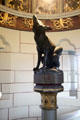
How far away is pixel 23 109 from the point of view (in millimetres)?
4105

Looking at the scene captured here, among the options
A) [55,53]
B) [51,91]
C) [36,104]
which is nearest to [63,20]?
[36,104]

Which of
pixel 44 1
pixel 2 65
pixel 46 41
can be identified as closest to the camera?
pixel 46 41

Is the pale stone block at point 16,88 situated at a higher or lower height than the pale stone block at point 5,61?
lower

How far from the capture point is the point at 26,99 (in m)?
4.18

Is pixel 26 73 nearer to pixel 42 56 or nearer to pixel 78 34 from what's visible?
pixel 78 34

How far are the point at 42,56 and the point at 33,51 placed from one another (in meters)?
2.26

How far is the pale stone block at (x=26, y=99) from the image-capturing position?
409 centimetres

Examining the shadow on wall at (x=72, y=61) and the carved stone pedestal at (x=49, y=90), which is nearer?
the carved stone pedestal at (x=49, y=90)

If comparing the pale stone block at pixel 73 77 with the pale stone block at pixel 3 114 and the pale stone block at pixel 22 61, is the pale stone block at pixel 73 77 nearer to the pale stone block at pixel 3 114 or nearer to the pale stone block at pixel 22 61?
the pale stone block at pixel 22 61

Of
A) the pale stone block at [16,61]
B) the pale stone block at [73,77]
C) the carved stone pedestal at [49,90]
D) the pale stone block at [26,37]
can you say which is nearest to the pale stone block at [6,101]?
the pale stone block at [16,61]

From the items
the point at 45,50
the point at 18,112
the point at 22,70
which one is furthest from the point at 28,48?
the point at 45,50

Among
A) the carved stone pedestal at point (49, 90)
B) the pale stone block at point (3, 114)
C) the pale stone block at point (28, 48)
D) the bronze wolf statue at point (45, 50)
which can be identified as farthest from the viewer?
the pale stone block at point (28, 48)

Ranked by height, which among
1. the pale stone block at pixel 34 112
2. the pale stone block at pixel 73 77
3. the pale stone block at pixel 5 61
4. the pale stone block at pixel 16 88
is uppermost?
the pale stone block at pixel 5 61

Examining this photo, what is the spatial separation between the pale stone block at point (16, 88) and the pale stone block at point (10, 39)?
0.86 m
